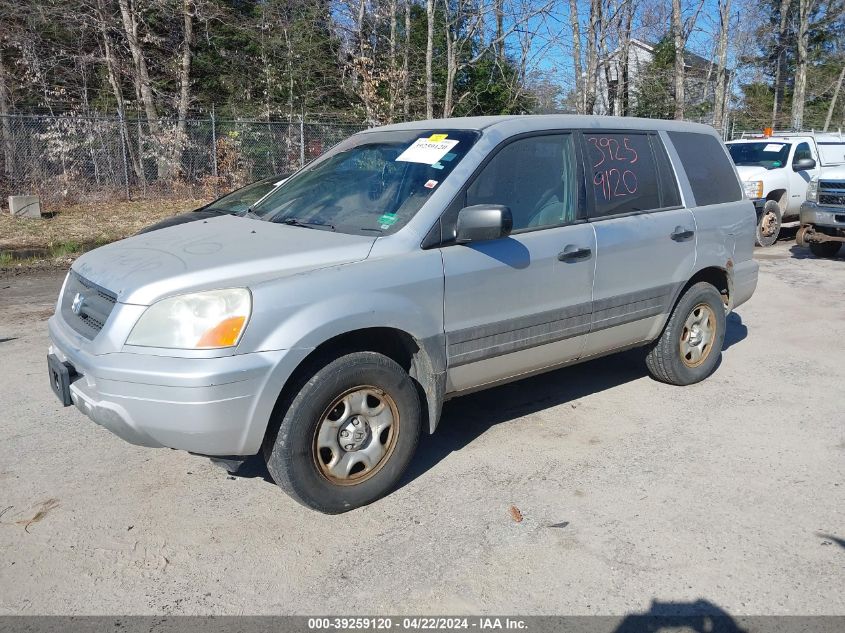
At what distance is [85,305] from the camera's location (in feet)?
12.3

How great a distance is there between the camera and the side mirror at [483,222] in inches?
152

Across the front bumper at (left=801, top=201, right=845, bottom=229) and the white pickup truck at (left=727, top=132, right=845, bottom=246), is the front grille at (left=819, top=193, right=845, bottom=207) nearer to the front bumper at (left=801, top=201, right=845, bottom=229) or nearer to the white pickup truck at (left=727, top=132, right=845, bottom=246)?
the front bumper at (left=801, top=201, right=845, bottom=229)

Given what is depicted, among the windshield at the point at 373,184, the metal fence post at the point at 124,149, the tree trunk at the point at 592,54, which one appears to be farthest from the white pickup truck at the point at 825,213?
the metal fence post at the point at 124,149

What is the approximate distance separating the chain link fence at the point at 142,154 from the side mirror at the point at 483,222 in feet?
49.5

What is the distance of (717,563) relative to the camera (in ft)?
11.1

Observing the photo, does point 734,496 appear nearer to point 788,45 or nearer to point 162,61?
point 162,61

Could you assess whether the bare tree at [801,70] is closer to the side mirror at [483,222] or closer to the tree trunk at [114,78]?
the tree trunk at [114,78]

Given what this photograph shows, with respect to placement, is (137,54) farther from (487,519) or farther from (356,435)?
(487,519)

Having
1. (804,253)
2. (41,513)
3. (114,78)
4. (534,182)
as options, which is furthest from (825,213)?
(114,78)

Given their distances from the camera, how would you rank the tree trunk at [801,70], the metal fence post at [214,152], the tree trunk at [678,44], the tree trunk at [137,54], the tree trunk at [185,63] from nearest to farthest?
1. the metal fence post at [214,152]
2. the tree trunk at [137,54]
3. the tree trunk at [185,63]
4. the tree trunk at [678,44]
5. the tree trunk at [801,70]

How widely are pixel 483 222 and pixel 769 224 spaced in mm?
12015

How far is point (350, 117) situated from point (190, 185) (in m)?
5.90

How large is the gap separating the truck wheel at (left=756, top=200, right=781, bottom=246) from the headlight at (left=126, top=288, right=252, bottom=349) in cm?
1281

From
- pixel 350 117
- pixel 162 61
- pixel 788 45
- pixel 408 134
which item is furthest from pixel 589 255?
pixel 788 45
